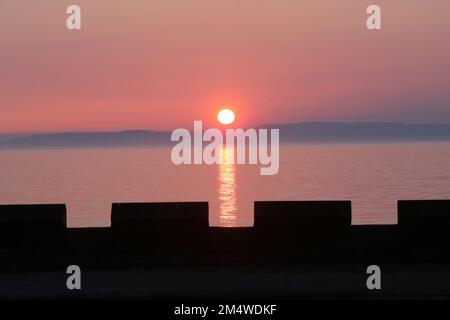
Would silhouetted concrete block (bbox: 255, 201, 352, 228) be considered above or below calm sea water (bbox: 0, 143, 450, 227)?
below

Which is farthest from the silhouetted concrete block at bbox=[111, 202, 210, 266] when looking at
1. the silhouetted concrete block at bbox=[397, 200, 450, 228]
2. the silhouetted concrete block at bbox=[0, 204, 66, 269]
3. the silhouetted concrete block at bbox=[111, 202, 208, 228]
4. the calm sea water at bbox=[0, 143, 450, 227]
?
the calm sea water at bbox=[0, 143, 450, 227]

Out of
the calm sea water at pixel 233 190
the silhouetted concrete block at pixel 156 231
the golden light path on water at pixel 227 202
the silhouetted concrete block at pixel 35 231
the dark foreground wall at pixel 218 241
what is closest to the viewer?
the dark foreground wall at pixel 218 241

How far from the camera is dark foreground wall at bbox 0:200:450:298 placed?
16.5 m

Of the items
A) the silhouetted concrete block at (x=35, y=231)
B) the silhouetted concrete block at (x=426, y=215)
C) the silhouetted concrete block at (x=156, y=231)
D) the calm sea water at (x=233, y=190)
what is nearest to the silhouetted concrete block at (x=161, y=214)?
the silhouetted concrete block at (x=156, y=231)

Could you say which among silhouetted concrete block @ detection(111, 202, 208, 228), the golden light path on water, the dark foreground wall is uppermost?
the golden light path on water

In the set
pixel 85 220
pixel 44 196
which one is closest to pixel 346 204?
pixel 85 220

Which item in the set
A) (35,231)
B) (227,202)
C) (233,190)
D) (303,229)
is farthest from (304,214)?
(233,190)

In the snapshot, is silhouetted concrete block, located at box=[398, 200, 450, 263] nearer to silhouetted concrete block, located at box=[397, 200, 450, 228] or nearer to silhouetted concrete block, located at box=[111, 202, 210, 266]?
silhouetted concrete block, located at box=[397, 200, 450, 228]

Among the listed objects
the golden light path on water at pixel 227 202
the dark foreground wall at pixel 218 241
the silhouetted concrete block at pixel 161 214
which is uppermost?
the golden light path on water at pixel 227 202

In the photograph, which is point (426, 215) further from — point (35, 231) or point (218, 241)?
point (35, 231)

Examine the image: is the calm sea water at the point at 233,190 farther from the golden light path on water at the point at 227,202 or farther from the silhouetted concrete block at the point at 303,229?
the silhouetted concrete block at the point at 303,229

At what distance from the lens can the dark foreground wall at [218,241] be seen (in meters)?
16.5
